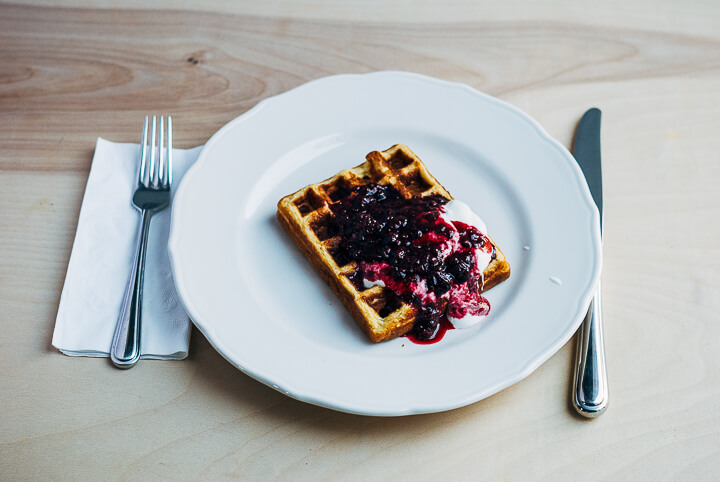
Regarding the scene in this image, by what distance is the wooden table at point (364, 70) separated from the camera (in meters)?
1.88

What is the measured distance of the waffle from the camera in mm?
2006

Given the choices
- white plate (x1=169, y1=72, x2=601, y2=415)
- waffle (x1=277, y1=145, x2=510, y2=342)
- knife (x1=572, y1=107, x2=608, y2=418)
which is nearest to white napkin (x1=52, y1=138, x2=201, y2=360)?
white plate (x1=169, y1=72, x2=601, y2=415)

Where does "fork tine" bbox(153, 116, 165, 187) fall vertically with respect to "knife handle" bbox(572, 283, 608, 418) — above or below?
above

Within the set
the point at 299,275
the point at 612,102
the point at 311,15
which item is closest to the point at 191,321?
the point at 299,275

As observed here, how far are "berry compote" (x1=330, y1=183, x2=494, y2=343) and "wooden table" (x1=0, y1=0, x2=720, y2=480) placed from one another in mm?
302

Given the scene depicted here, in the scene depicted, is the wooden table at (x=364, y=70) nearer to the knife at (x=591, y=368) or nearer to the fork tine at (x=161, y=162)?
the knife at (x=591, y=368)

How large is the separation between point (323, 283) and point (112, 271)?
74cm

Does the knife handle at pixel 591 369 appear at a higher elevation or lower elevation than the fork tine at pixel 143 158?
lower

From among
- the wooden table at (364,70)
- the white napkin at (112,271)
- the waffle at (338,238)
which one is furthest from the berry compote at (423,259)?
the white napkin at (112,271)

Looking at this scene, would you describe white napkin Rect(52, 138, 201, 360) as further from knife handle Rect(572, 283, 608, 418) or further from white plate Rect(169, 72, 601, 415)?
knife handle Rect(572, 283, 608, 418)

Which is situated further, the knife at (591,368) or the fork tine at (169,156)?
the fork tine at (169,156)

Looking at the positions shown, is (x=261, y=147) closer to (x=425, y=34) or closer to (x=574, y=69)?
(x=425, y=34)

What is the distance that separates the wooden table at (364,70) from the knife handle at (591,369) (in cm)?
5

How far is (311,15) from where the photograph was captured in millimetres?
3178
